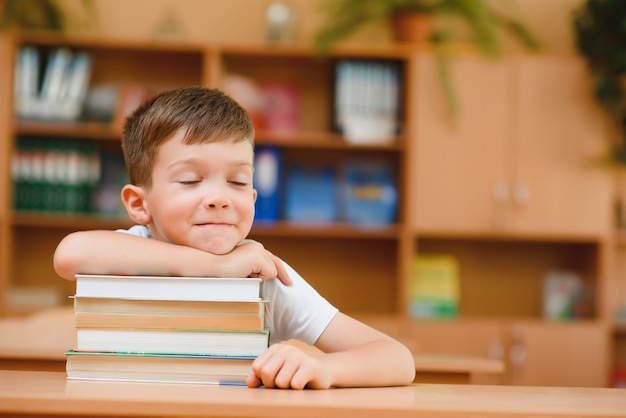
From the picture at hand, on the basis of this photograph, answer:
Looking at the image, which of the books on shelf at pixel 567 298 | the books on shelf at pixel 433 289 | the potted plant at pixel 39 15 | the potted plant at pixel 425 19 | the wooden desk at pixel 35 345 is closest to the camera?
the wooden desk at pixel 35 345

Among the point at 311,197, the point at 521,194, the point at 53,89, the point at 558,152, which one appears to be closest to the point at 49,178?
the point at 53,89

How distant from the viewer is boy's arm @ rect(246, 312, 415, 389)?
3.71 feet

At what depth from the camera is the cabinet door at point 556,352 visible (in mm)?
4473

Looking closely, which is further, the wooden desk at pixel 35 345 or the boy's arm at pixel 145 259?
the wooden desk at pixel 35 345

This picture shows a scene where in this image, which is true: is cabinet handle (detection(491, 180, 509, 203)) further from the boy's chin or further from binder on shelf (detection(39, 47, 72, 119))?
the boy's chin

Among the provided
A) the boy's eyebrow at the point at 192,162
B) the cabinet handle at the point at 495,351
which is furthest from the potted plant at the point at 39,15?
the boy's eyebrow at the point at 192,162

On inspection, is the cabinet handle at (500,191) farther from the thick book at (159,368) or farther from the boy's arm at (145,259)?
the thick book at (159,368)

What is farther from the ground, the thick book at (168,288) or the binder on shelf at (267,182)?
the binder on shelf at (267,182)

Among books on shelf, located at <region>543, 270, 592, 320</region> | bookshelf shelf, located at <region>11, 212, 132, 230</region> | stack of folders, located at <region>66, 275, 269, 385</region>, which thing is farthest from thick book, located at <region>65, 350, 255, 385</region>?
books on shelf, located at <region>543, 270, 592, 320</region>

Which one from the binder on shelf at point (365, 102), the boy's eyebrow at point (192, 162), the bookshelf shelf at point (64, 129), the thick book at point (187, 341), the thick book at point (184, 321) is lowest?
the thick book at point (187, 341)

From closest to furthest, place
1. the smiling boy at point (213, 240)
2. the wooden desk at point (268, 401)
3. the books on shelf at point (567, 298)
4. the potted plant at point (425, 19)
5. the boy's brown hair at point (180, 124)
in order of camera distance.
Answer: the wooden desk at point (268, 401) → the smiling boy at point (213, 240) → the boy's brown hair at point (180, 124) → the potted plant at point (425, 19) → the books on shelf at point (567, 298)

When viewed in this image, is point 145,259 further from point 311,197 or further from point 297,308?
point 311,197

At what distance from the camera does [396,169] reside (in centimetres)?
479

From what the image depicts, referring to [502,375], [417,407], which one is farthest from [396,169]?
[417,407]
